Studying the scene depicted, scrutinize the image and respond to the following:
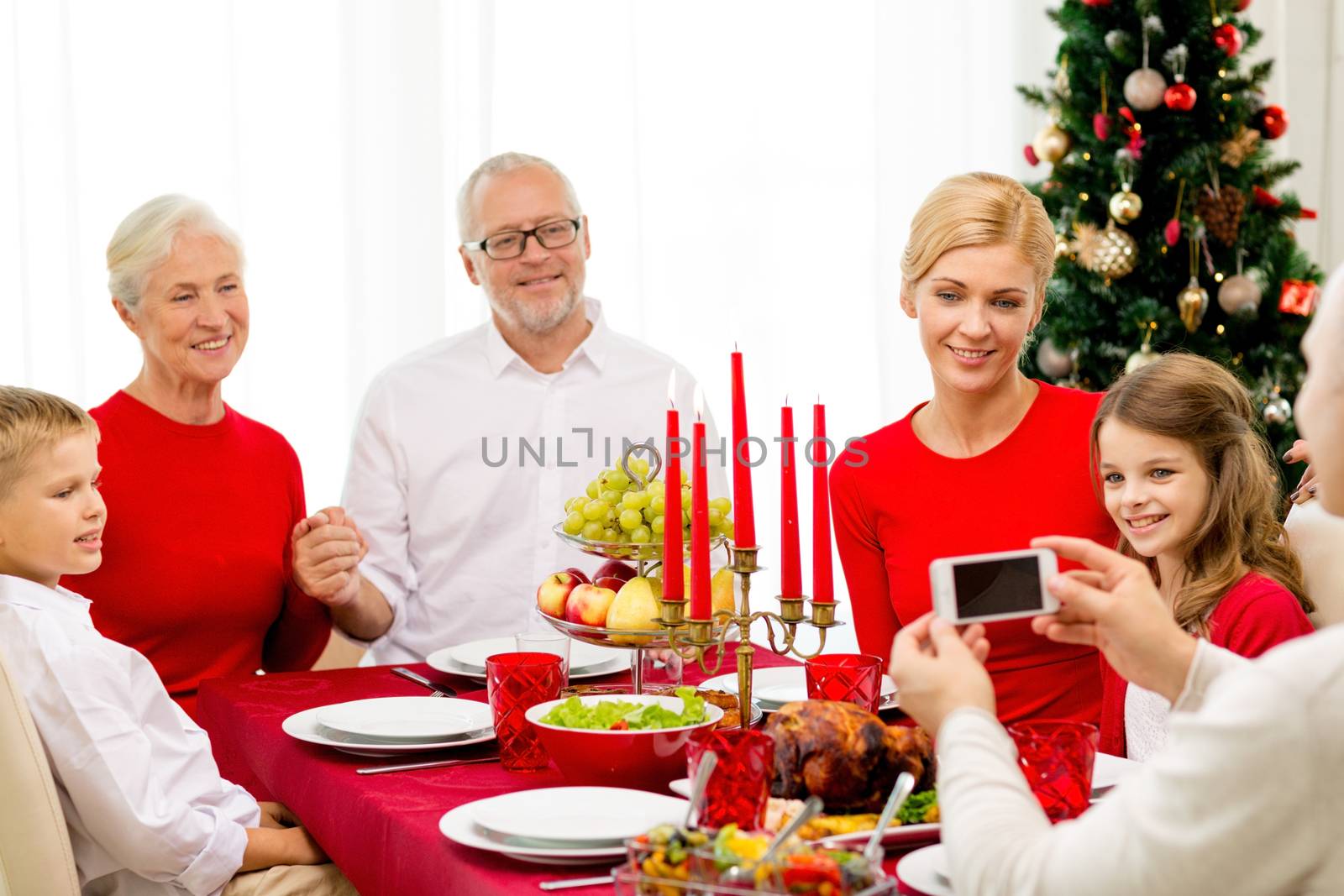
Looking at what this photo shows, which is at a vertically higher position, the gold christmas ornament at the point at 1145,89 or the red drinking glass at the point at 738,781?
the gold christmas ornament at the point at 1145,89

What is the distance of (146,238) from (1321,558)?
2143mm

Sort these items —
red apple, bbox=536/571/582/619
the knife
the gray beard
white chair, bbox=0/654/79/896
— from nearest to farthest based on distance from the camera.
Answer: white chair, bbox=0/654/79/896
red apple, bbox=536/571/582/619
the knife
the gray beard

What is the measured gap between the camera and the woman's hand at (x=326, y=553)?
2400mm

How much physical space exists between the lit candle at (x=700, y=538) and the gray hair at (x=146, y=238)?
156 centimetres

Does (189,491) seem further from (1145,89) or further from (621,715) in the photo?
(1145,89)

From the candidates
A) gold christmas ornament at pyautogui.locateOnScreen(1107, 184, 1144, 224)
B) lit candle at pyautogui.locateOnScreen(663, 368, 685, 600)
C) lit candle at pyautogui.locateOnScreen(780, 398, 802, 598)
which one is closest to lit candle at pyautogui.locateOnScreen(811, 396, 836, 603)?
lit candle at pyautogui.locateOnScreen(780, 398, 802, 598)

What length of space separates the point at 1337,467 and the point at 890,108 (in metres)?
3.63

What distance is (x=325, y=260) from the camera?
12.2ft

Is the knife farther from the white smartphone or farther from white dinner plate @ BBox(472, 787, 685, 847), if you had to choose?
the white smartphone

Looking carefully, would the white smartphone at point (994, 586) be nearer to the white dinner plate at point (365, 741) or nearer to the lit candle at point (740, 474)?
the lit candle at point (740, 474)

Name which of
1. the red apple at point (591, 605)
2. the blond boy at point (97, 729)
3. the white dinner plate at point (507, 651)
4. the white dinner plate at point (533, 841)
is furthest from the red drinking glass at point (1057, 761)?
the blond boy at point (97, 729)

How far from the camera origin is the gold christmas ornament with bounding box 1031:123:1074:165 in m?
3.91

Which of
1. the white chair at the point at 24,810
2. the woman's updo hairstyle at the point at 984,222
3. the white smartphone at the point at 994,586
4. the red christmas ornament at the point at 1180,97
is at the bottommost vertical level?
the white chair at the point at 24,810

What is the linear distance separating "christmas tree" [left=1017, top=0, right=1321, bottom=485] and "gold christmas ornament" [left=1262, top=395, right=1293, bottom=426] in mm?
17
